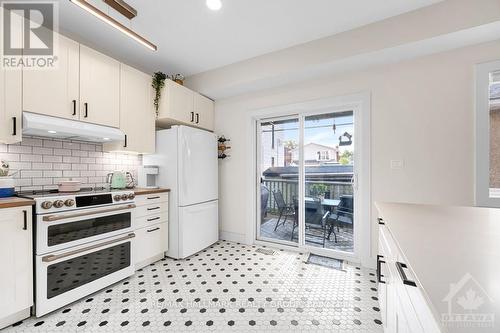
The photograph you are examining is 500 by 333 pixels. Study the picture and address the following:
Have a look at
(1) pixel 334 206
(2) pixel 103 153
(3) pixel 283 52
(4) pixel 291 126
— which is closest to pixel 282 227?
(1) pixel 334 206

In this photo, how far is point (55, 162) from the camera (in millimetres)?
2230

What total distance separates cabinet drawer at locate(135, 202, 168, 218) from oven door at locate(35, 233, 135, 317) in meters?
0.25

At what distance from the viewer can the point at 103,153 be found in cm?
264

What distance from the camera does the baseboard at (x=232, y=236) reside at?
10.8ft

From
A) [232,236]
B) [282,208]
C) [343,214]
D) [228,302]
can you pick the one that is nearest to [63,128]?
[228,302]

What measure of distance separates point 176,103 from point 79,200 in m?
1.58

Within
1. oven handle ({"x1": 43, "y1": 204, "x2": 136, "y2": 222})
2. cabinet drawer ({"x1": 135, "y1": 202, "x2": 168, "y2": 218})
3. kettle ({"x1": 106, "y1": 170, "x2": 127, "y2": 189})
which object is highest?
kettle ({"x1": 106, "y1": 170, "x2": 127, "y2": 189})

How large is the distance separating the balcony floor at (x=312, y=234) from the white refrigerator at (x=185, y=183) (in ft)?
3.09

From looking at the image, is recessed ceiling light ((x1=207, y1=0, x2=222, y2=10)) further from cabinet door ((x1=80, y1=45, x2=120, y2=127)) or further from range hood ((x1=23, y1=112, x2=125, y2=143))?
range hood ((x1=23, y1=112, x2=125, y2=143))

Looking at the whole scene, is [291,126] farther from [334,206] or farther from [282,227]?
[282,227]

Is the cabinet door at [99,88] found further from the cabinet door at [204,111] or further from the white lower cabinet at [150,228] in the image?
the cabinet door at [204,111]
